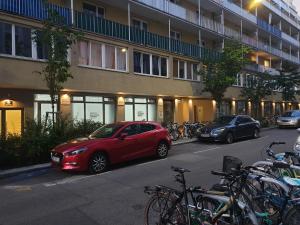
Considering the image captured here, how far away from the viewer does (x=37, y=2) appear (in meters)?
17.7

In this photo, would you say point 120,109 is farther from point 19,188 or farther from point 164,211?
point 164,211

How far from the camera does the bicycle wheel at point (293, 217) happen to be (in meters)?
4.63

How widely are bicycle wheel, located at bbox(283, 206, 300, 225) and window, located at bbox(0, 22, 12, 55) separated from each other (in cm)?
1461

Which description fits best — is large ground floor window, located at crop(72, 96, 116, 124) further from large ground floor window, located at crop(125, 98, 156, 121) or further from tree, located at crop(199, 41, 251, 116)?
tree, located at crop(199, 41, 251, 116)

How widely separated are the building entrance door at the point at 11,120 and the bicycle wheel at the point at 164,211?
12.5m

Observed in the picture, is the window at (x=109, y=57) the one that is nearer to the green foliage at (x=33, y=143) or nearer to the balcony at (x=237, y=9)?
the green foliage at (x=33, y=143)

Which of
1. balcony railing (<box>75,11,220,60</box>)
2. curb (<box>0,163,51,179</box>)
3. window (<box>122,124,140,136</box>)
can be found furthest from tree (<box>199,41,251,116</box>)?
curb (<box>0,163,51,179</box>)

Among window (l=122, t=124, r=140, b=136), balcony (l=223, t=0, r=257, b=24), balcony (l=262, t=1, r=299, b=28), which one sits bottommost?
window (l=122, t=124, r=140, b=136)

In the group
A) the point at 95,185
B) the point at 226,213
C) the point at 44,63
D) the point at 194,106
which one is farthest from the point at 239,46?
the point at 226,213

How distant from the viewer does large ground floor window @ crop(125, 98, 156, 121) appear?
23.6 meters

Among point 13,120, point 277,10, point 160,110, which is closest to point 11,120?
point 13,120

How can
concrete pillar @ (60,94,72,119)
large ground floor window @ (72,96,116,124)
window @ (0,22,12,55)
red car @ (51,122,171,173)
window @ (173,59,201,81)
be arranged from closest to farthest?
red car @ (51,122,171,173) → window @ (0,22,12,55) → concrete pillar @ (60,94,72,119) → large ground floor window @ (72,96,116,124) → window @ (173,59,201,81)

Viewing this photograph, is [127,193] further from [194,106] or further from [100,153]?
[194,106]

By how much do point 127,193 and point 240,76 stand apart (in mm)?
31521
